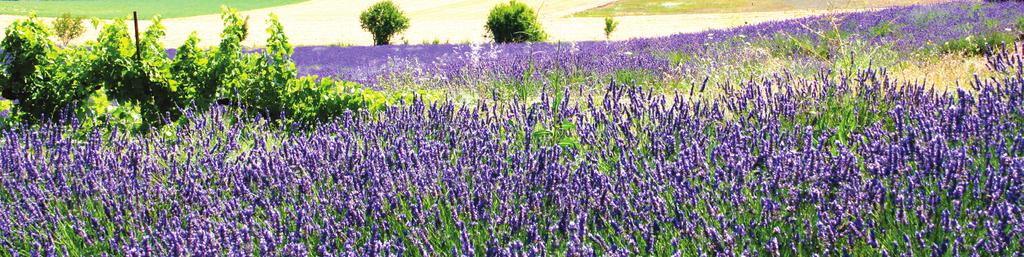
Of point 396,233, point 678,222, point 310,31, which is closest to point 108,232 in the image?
point 396,233

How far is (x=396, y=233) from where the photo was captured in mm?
2383

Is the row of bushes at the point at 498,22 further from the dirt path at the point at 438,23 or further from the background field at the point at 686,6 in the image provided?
the background field at the point at 686,6

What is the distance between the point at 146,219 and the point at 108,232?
0.12m

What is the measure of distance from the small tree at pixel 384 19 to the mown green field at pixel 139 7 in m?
19.0

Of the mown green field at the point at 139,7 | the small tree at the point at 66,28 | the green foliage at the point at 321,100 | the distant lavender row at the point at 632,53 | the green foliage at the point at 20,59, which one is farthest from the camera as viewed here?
the mown green field at the point at 139,7

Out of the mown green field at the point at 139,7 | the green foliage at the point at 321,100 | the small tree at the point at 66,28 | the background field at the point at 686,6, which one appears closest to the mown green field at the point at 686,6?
the background field at the point at 686,6

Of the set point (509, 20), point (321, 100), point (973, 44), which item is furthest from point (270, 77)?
point (509, 20)

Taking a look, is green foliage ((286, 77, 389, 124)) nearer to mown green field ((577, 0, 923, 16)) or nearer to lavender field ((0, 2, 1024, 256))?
lavender field ((0, 2, 1024, 256))

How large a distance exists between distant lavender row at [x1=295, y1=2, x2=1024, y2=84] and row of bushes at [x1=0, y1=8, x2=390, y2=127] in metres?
1.92

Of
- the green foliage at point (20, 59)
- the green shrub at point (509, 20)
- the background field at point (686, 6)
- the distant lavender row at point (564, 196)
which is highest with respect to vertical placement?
the background field at point (686, 6)

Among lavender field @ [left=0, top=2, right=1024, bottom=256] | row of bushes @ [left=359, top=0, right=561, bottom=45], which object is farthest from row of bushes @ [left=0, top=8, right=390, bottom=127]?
row of bushes @ [left=359, top=0, right=561, bottom=45]

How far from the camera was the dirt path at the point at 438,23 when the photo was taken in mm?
28594

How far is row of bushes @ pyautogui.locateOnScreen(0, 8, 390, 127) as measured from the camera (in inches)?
193

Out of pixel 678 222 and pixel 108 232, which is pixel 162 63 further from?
pixel 678 222
